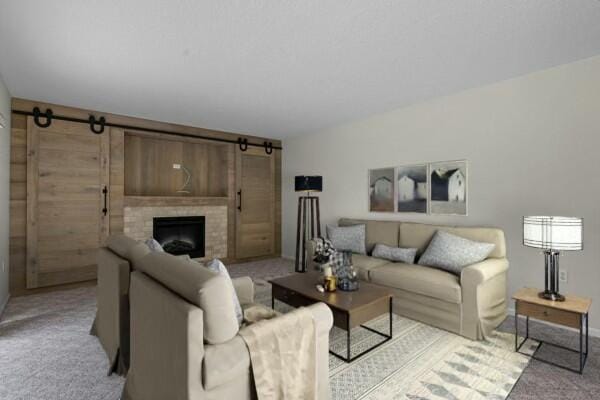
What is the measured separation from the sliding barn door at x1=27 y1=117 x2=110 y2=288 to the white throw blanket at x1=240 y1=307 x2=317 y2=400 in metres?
3.92

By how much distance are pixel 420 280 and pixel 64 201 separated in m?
4.60

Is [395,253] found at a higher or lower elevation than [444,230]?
lower

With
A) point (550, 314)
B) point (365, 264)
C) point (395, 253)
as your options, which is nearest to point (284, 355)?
point (550, 314)

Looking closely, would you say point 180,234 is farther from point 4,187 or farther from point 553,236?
point 553,236

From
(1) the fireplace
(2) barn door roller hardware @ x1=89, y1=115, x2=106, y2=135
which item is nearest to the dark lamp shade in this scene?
(1) the fireplace

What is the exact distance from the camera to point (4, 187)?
3.44m

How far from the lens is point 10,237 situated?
379 cm

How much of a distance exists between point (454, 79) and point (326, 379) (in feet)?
10.3

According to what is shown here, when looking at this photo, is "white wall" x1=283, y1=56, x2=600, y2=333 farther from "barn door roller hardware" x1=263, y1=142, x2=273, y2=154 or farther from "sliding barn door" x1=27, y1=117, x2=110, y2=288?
"sliding barn door" x1=27, y1=117, x2=110, y2=288

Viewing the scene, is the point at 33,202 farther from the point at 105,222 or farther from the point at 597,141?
the point at 597,141

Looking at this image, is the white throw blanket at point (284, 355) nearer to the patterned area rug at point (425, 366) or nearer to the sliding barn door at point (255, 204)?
the patterned area rug at point (425, 366)

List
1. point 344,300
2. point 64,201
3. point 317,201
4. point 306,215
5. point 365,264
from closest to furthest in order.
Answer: point 344,300 < point 365,264 < point 64,201 < point 317,201 < point 306,215

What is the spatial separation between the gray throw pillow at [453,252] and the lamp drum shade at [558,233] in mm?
603

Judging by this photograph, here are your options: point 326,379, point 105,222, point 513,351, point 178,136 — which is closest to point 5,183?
point 105,222
